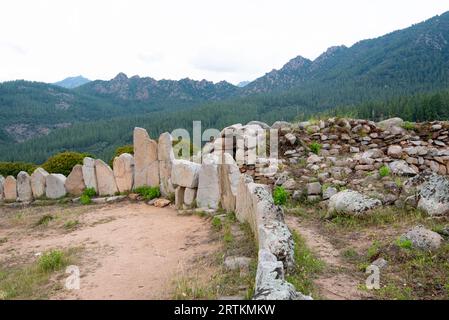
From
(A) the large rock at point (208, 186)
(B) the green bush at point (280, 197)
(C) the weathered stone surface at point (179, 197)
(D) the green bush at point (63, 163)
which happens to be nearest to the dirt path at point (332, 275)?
(B) the green bush at point (280, 197)

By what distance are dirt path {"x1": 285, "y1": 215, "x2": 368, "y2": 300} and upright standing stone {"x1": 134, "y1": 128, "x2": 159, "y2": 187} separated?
628 centimetres

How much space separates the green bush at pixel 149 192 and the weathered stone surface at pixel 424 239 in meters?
7.85

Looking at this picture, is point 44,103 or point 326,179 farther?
point 44,103

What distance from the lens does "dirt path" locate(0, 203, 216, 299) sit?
592 cm

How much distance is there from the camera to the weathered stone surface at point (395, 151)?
12.1 meters

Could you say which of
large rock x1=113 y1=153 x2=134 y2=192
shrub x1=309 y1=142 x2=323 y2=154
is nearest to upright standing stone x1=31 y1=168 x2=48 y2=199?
large rock x1=113 y1=153 x2=134 y2=192

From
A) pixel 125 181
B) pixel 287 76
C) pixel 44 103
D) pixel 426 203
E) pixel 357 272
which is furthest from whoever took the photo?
pixel 287 76

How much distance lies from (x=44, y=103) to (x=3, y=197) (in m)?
165

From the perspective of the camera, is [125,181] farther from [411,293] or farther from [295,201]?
[411,293]

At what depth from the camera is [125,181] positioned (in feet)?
44.8

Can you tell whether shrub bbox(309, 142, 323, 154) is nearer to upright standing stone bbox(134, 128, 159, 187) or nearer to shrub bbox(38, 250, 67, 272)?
upright standing stone bbox(134, 128, 159, 187)

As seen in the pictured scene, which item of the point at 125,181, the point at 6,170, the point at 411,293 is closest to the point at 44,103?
the point at 6,170

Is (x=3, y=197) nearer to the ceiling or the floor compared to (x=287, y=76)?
nearer to the floor

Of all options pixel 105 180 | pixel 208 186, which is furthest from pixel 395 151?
pixel 105 180
